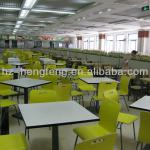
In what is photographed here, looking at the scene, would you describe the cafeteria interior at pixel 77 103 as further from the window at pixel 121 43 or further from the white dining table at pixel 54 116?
the window at pixel 121 43

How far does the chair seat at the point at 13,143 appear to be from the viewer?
2.31 meters

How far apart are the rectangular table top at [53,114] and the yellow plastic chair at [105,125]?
28cm

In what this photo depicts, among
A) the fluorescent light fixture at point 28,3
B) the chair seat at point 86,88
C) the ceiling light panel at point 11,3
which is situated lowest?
the chair seat at point 86,88

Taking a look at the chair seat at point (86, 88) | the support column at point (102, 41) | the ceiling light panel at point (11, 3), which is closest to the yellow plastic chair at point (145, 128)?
the chair seat at point (86, 88)

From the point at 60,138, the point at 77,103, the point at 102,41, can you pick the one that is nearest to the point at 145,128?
the point at 77,103

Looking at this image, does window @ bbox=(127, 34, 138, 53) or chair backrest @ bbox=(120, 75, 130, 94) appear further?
window @ bbox=(127, 34, 138, 53)

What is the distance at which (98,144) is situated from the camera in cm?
170

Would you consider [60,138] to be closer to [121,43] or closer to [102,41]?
[121,43]

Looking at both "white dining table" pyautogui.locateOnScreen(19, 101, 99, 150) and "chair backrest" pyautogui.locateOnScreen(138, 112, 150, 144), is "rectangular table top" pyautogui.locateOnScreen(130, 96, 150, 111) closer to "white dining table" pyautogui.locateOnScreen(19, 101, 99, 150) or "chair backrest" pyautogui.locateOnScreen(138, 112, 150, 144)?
"chair backrest" pyautogui.locateOnScreen(138, 112, 150, 144)

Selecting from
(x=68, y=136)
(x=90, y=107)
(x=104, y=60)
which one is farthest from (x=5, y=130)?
(x=104, y=60)

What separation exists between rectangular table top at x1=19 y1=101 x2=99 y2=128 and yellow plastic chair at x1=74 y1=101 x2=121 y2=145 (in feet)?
0.93

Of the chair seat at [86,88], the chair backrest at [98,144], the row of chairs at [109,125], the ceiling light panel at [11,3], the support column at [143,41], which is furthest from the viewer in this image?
the support column at [143,41]

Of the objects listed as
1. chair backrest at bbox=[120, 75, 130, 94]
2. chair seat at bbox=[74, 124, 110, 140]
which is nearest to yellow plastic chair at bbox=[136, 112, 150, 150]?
chair seat at bbox=[74, 124, 110, 140]

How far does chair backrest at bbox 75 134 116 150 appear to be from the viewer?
161 cm
